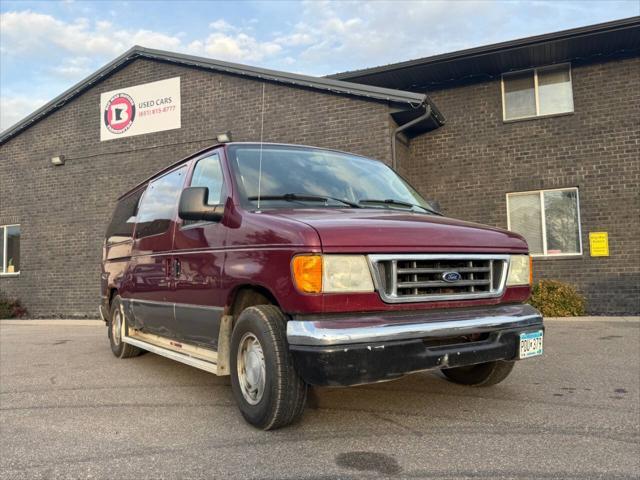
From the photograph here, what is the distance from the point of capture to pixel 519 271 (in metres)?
3.81

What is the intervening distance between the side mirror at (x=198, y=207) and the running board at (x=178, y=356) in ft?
3.40

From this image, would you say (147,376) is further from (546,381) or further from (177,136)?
(177,136)

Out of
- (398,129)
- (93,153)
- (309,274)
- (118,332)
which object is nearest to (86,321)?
(93,153)

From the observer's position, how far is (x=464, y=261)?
3473mm

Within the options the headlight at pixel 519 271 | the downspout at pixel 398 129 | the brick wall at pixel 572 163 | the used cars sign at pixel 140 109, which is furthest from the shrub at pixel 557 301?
the used cars sign at pixel 140 109

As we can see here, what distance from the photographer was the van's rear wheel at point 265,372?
312 centimetres

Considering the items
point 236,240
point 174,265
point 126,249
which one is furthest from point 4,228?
point 236,240

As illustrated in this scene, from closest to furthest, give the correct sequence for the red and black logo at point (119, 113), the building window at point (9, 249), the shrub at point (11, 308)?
the red and black logo at point (119, 113) → the shrub at point (11, 308) → the building window at point (9, 249)

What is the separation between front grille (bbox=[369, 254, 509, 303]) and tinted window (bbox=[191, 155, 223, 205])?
152cm

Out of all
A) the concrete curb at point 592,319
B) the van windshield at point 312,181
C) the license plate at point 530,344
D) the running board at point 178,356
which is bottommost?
the concrete curb at point 592,319

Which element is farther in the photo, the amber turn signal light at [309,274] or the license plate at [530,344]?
the license plate at [530,344]

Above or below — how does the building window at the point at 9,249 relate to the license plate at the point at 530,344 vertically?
above

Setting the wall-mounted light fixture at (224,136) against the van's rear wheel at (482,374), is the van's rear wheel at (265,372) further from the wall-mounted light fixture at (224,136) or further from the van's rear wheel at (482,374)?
the wall-mounted light fixture at (224,136)

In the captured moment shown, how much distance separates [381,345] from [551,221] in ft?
29.9
